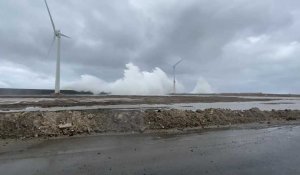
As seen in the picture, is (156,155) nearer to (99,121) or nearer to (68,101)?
(99,121)

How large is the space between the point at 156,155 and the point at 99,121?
29.8ft

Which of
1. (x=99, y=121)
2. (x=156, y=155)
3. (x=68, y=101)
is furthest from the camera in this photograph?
(x=68, y=101)

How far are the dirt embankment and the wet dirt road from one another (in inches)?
64.7

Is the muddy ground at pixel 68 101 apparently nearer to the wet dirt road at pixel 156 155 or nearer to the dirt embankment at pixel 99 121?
the dirt embankment at pixel 99 121

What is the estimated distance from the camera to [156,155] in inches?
611

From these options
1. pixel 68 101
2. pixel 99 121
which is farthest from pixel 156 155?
pixel 68 101

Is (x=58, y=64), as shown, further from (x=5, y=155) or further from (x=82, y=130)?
(x=5, y=155)

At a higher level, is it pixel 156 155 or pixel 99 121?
pixel 99 121

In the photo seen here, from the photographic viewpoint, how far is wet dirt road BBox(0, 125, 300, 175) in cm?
1293

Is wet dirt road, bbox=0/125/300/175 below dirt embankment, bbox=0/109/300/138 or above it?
below

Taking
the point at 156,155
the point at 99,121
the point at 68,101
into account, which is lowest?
the point at 156,155

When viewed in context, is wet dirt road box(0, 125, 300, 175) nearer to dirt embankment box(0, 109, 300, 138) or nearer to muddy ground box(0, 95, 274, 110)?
dirt embankment box(0, 109, 300, 138)

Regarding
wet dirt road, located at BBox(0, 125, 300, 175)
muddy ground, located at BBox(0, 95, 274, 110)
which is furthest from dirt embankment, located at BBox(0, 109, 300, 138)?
muddy ground, located at BBox(0, 95, 274, 110)

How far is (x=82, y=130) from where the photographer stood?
2250 cm
